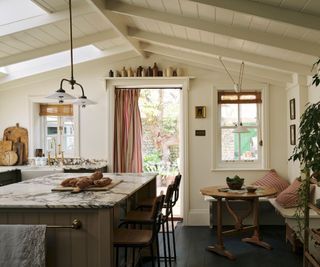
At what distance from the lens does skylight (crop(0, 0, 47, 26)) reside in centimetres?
343

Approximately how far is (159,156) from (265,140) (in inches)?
76.5

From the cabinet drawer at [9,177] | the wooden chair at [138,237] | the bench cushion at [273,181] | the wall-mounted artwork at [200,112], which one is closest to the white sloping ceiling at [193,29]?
the wall-mounted artwork at [200,112]

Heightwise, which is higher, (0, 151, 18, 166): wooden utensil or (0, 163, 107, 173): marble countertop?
(0, 151, 18, 166): wooden utensil

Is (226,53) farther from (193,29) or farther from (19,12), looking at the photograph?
(19,12)

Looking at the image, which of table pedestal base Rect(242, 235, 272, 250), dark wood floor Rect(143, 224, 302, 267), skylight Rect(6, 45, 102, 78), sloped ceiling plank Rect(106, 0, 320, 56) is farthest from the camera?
skylight Rect(6, 45, 102, 78)

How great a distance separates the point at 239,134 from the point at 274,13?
296 cm

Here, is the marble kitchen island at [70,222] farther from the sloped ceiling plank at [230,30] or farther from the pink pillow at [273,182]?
the pink pillow at [273,182]

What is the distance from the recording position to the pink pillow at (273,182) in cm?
507

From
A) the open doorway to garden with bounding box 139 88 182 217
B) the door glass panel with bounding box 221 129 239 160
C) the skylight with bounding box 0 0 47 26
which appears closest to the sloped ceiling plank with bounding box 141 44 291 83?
the door glass panel with bounding box 221 129 239 160

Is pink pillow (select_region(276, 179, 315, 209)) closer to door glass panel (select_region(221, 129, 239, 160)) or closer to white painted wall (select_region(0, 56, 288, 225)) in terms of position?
white painted wall (select_region(0, 56, 288, 225))

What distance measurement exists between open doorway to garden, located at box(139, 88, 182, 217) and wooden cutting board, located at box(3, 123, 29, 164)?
2.02 metres

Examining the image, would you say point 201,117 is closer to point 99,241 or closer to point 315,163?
point 315,163

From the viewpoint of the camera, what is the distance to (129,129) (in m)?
5.78

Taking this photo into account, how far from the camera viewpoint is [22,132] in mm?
5680
